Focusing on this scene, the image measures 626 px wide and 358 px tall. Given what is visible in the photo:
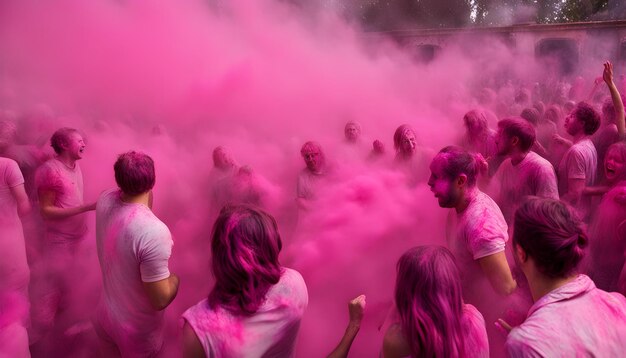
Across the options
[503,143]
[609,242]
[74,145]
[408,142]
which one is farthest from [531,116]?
[74,145]

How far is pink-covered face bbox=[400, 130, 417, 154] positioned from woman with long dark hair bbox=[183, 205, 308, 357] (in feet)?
9.76

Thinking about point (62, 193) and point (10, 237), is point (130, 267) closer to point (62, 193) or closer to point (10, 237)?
point (10, 237)

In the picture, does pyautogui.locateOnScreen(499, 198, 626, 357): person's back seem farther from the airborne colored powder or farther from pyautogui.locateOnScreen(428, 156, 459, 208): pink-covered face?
the airborne colored powder

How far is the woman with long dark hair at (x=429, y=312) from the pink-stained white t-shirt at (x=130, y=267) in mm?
1256

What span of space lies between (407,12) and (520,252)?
2520 cm

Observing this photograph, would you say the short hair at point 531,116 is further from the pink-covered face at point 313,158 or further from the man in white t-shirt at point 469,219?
the man in white t-shirt at point 469,219

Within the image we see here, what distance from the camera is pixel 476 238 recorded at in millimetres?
2346

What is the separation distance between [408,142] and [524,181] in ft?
5.13

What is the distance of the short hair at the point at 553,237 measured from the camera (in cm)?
158

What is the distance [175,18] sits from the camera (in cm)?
887

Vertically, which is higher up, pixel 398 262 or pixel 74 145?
pixel 74 145

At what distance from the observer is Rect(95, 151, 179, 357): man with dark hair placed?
7.79 feet

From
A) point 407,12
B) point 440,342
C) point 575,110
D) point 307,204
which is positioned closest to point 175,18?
point 307,204

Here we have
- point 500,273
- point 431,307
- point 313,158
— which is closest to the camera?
point 431,307
